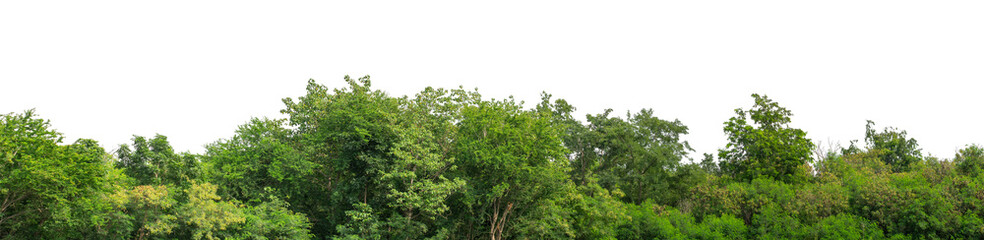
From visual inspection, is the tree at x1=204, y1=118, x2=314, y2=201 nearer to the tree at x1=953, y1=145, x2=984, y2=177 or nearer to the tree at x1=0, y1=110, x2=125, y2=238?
the tree at x1=0, y1=110, x2=125, y2=238

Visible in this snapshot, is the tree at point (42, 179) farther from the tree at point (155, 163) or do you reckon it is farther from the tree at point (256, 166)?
the tree at point (256, 166)

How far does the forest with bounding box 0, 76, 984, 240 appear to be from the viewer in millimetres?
22641

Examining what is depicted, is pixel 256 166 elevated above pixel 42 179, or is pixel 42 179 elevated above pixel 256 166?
pixel 256 166

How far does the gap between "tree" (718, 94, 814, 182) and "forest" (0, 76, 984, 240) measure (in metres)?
0.16

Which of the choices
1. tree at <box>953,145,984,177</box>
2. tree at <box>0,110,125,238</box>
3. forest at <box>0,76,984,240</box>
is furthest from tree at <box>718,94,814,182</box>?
tree at <box>0,110,125,238</box>

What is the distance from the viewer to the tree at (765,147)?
3647 cm

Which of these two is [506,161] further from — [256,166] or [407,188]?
[256,166]

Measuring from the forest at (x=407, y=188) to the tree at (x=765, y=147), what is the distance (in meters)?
0.16

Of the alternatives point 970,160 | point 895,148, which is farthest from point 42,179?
point 895,148

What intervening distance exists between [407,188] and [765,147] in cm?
2255

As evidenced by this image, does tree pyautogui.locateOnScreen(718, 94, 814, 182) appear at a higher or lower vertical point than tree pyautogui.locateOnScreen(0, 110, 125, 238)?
higher

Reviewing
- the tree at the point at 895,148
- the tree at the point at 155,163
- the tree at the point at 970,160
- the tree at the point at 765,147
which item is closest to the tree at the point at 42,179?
the tree at the point at 155,163

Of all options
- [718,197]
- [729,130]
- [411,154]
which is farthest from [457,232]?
[729,130]

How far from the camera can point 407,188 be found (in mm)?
27047
